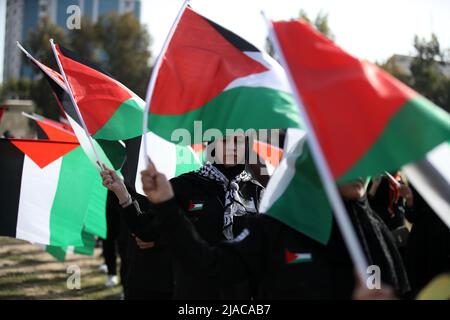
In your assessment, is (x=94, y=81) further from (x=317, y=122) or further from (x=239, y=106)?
(x=317, y=122)

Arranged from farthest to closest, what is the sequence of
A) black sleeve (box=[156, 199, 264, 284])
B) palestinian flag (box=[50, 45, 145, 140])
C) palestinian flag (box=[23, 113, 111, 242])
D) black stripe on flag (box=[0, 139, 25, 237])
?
palestinian flag (box=[23, 113, 111, 242]) < black stripe on flag (box=[0, 139, 25, 237]) < palestinian flag (box=[50, 45, 145, 140]) < black sleeve (box=[156, 199, 264, 284])

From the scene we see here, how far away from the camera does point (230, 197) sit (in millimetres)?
3846

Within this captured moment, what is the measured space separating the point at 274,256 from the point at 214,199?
3.89 feet

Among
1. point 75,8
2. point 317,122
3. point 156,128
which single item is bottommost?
point 156,128

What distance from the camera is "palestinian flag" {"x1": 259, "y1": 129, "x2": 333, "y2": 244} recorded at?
8.87ft

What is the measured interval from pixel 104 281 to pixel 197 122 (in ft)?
23.2

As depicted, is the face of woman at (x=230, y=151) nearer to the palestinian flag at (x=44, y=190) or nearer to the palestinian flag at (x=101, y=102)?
the palestinian flag at (x=101, y=102)

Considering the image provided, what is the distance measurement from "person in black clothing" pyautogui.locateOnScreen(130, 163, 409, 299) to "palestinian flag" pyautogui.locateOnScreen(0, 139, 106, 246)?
3693 mm

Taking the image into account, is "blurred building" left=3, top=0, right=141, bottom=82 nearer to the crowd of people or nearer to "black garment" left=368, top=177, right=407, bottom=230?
"black garment" left=368, top=177, right=407, bottom=230

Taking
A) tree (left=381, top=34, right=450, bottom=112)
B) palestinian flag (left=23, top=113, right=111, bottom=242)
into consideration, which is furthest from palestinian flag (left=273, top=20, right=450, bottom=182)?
tree (left=381, top=34, right=450, bottom=112)

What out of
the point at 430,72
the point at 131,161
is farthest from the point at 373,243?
the point at 430,72

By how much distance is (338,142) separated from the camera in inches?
88.7

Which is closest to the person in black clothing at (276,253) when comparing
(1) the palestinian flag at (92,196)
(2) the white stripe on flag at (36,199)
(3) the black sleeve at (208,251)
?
(3) the black sleeve at (208,251)

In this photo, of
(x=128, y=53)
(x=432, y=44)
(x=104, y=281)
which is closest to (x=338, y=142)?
(x=104, y=281)
